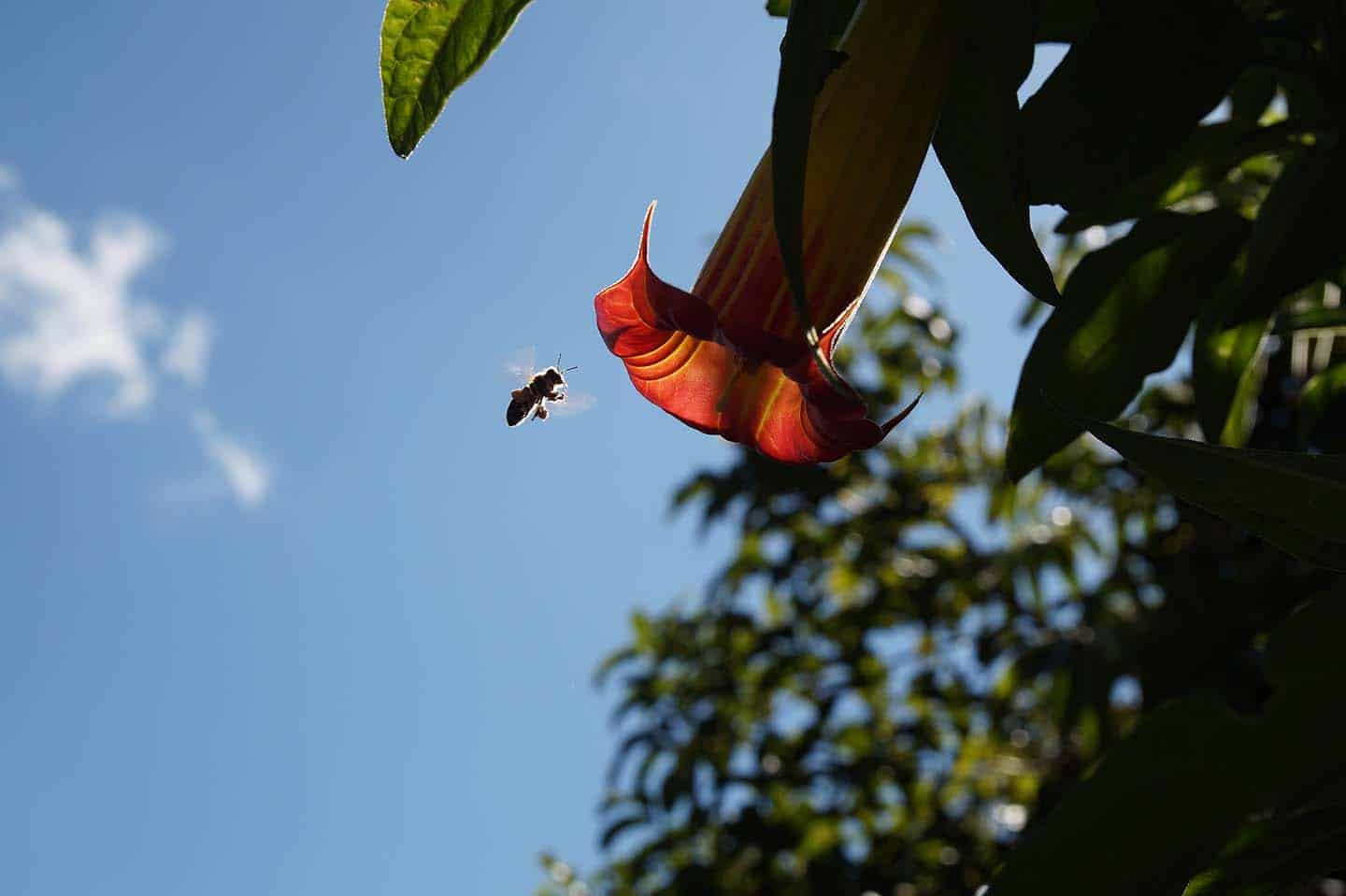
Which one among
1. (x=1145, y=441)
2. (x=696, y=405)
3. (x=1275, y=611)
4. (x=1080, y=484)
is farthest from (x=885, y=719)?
(x=1145, y=441)

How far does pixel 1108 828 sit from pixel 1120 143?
0.43 meters

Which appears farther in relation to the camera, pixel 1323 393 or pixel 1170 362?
pixel 1323 393

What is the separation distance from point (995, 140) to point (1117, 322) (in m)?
0.35

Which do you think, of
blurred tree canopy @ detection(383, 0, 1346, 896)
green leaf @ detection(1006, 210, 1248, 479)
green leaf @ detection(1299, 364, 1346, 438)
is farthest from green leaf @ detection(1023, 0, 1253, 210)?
green leaf @ detection(1299, 364, 1346, 438)

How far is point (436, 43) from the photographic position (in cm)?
70

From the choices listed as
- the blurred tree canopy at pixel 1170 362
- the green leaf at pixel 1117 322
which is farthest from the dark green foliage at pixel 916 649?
the green leaf at pixel 1117 322

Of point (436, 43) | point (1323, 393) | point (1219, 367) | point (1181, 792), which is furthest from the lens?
point (1323, 393)

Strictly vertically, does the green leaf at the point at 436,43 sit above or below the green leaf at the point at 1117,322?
above

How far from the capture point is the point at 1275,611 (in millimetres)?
2105

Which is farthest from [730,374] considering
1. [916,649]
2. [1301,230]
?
[916,649]

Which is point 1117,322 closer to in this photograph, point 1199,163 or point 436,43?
point 1199,163

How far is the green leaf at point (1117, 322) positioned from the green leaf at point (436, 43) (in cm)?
42

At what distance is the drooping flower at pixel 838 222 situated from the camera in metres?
0.64

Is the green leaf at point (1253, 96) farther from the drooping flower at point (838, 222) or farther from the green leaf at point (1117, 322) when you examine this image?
the drooping flower at point (838, 222)
